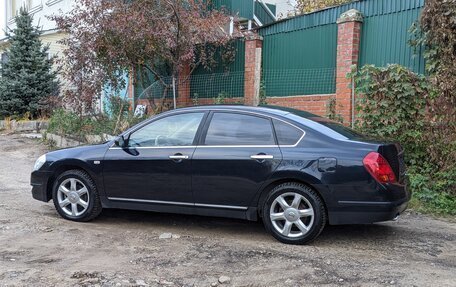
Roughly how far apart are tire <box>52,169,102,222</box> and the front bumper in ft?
0.42

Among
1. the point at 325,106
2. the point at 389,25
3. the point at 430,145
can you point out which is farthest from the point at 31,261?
the point at 389,25

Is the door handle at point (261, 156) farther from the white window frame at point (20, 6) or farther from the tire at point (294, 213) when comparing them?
the white window frame at point (20, 6)

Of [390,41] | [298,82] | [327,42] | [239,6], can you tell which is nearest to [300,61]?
[298,82]

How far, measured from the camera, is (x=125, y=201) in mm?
5879

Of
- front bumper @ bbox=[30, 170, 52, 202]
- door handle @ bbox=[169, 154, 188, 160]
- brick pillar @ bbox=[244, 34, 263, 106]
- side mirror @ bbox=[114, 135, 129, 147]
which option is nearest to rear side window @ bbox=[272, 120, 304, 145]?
door handle @ bbox=[169, 154, 188, 160]

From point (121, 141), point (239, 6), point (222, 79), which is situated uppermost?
point (239, 6)

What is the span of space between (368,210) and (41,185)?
410 centimetres

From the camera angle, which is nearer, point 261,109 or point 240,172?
point 240,172

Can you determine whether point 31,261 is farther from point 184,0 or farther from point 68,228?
point 184,0

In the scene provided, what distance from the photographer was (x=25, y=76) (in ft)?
50.6

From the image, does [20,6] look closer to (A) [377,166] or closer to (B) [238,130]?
(B) [238,130]

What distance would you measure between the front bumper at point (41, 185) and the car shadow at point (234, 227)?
29.8 inches

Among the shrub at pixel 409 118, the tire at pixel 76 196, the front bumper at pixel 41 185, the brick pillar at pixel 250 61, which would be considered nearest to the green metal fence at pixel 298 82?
the brick pillar at pixel 250 61

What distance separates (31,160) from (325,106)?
6.81 metres
